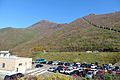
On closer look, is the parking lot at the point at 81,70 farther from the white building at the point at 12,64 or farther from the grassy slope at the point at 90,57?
the grassy slope at the point at 90,57

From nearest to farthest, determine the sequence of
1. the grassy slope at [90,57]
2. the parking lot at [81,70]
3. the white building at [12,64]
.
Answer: the parking lot at [81,70]
the white building at [12,64]
the grassy slope at [90,57]

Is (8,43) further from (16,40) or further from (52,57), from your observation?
(52,57)

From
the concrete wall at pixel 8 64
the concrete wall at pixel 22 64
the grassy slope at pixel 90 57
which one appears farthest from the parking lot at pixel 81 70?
the grassy slope at pixel 90 57

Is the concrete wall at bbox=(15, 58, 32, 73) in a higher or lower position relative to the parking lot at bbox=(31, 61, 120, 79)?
higher

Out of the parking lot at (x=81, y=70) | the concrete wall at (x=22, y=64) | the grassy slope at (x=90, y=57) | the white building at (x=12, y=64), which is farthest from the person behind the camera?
the grassy slope at (x=90, y=57)

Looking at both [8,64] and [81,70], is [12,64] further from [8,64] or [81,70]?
[81,70]

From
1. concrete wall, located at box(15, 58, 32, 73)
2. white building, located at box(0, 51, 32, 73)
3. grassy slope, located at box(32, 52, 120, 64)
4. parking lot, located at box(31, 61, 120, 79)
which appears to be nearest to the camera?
parking lot, located at box(31, 61, 120, 79)

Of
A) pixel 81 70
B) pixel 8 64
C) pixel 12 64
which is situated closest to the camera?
pixel 81 70

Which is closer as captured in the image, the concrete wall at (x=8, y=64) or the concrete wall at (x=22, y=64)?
the concrete wall at (x=8, y=64)

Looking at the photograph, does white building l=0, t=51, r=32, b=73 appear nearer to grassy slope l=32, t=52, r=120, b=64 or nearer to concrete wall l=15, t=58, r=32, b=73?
concrete wall l=15, t=58, r=32, b=73

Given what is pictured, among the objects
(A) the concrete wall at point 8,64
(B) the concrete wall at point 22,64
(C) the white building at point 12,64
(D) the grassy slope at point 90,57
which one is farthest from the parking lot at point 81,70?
(D) the grassy slope at point 90,57

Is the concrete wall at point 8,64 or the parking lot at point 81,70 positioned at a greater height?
the concrete wall at point 8,64

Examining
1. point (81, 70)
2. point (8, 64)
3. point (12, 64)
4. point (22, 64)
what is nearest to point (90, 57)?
point (22, 64)

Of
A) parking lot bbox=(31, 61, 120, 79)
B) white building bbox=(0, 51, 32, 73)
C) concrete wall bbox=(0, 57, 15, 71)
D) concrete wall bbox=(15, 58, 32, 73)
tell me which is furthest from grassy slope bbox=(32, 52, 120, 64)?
concrete wall bbox=(0, 57, 15, 71)
